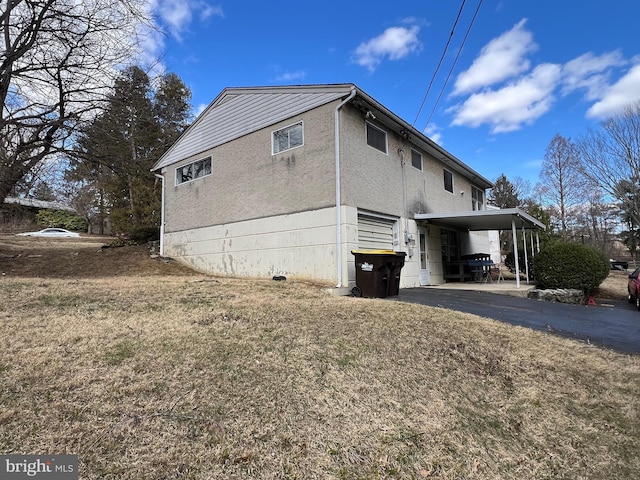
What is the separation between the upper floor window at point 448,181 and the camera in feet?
51.0

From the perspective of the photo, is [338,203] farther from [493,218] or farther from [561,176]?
[561,176]

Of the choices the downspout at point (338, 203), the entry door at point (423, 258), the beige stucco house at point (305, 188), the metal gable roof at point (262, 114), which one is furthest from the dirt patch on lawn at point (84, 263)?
the entry door at point (423, 258)

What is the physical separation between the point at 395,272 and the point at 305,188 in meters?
3.29

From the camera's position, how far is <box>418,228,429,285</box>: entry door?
12.9 meters

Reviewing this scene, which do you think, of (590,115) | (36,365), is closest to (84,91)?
(36,365)

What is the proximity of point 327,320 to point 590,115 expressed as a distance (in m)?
27.8

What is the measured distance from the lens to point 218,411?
9.41 ft

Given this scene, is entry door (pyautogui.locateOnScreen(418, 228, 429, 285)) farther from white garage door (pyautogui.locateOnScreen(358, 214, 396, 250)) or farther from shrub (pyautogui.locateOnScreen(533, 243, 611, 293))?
shrub (pyautogui.locateOnScreen(533, 243, 611, 293))

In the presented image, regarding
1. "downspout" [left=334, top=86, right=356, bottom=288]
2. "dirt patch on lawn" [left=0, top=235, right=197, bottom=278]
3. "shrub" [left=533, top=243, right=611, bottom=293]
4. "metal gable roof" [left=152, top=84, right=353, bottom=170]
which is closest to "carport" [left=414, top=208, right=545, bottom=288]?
"shrub" [left=533, top=243, right=611, bottom=293]

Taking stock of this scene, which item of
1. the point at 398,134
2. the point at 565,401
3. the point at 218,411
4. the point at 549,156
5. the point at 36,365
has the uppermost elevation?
the point at 549,156

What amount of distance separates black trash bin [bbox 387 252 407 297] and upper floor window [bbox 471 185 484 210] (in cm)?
1076

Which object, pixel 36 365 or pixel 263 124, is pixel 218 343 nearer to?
pixel 36 365

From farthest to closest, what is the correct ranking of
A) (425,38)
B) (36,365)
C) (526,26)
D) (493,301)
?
(425,38), (526,26), (493,301), (36,365)

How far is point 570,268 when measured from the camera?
37.1 ft
